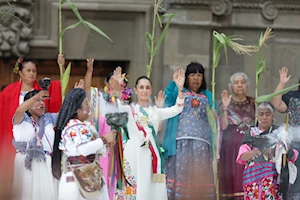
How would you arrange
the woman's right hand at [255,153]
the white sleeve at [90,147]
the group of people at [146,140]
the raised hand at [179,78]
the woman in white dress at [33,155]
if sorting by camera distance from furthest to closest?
the raised hand at [179,78]
the woman's right hand at [255,153]
the woman in white dress at [33,155]
the group of people at [146,140]
the white sleeve at [90,147]

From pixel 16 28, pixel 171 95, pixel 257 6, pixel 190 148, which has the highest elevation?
pixel 257 6

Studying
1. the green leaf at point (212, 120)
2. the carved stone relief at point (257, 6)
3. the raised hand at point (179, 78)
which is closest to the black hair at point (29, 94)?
the raised hand at point (179, 78)

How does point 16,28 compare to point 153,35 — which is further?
point 16,28

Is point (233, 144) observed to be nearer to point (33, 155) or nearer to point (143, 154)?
point (143, 154)

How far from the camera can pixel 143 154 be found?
12133 mm

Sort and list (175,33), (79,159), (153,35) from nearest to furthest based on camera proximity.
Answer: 1. (79,159)
2. (153,35)
3. (175,33)

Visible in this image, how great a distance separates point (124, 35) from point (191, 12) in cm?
85

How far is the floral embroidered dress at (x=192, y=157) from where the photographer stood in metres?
12.6

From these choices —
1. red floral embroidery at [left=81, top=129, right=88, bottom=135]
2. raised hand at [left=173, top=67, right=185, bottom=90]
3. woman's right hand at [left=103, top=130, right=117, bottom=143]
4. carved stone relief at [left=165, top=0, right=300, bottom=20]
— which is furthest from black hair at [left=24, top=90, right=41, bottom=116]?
carved stone relief at [left=165, top=0, right=300, bottom=20]

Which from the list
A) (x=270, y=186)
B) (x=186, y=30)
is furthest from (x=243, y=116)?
(x=186, y=30)

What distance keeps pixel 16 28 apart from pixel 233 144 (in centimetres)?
297

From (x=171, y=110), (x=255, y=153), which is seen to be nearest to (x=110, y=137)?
(x=171, y=110)

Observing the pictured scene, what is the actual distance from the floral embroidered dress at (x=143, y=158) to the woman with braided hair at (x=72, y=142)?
1493 millimetres

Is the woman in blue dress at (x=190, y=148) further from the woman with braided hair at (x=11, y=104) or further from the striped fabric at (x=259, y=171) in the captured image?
the woman with braided hair at (x=11, y=104)
